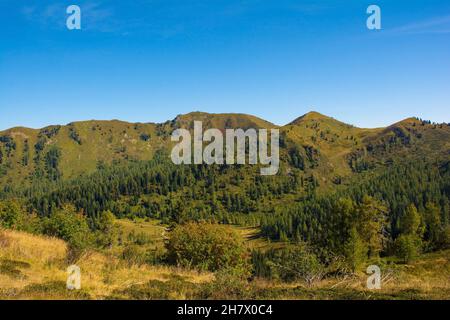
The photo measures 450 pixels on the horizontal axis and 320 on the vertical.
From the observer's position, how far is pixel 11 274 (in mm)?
16578

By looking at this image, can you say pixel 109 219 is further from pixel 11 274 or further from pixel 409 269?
pixel 11 274

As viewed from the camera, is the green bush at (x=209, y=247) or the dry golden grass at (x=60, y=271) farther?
the green bush at (x=209, y=247)

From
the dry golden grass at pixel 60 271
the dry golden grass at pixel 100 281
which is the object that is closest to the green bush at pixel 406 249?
the dry golden grass at pixel 100 281

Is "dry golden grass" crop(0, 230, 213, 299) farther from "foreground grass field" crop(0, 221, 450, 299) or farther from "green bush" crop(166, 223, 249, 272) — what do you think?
"green bush" crop(166, 223, 249, 272)

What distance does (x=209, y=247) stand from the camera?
4600 cm

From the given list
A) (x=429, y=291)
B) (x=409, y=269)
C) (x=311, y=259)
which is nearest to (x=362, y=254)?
(x=409, y=269)

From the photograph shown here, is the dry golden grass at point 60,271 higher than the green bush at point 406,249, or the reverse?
the dry golden grass at point 60,271

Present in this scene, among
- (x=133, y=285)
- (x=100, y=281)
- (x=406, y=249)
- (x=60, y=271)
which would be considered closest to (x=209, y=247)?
(x=60, y=271)

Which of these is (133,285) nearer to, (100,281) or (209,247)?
(100,281)

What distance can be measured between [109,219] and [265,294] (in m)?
167

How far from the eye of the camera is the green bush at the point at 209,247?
145 feet

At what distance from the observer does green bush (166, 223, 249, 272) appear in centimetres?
4428

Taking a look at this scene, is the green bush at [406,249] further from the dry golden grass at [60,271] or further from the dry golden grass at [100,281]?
the dry golden grass at [60,271]
